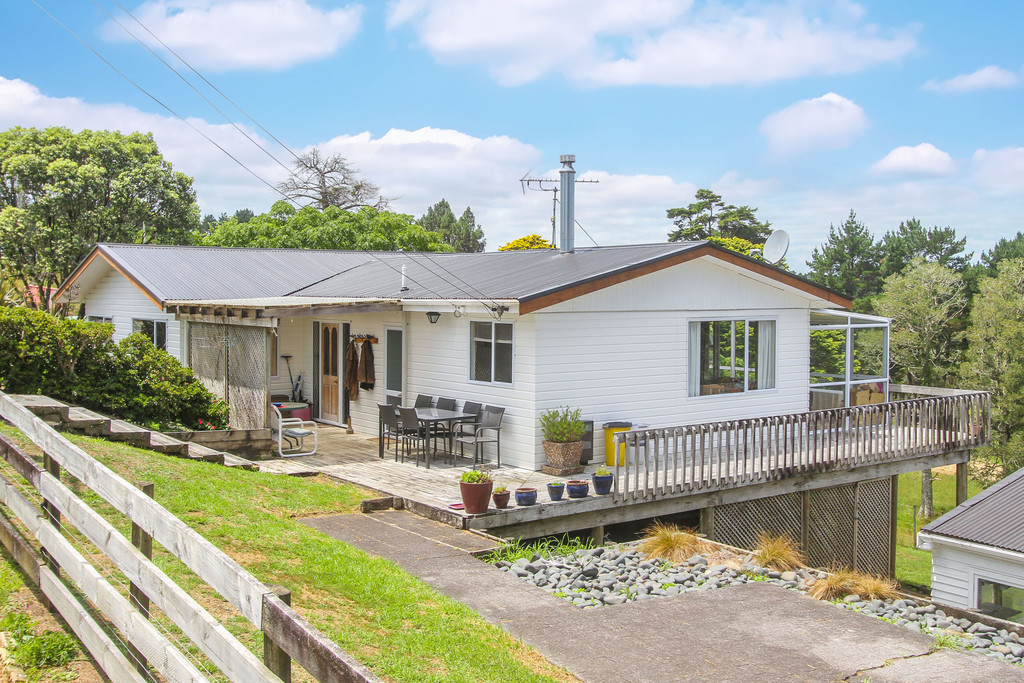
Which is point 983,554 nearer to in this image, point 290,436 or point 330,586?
point 330,586

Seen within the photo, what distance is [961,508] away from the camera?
13766mm

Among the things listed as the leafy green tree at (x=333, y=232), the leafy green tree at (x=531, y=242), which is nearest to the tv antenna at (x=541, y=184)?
the leafy green tree at (x=333, y=232)

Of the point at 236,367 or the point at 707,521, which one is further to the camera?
the point at 236,367

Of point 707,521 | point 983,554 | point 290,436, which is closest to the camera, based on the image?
point 707,521

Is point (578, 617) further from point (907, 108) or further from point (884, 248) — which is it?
point (884, 248)

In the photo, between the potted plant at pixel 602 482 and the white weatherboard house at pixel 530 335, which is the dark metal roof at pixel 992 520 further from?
the potted plant at pixel 602 482

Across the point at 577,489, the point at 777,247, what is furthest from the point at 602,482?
the point at 777,247

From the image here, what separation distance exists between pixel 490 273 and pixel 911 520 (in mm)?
20479

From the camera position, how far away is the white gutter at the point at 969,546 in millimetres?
12008

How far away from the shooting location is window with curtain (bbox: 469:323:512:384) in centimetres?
1300

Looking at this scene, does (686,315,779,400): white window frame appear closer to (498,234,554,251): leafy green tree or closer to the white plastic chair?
the white plastic chair

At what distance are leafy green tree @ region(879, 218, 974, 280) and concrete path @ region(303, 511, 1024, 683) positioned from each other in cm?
5287

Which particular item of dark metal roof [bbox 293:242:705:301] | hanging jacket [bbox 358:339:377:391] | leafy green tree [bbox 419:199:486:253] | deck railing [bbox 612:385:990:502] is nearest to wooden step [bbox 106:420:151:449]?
dark metal roof [bbox 293:242:705:301]

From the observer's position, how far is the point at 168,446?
11.0m
